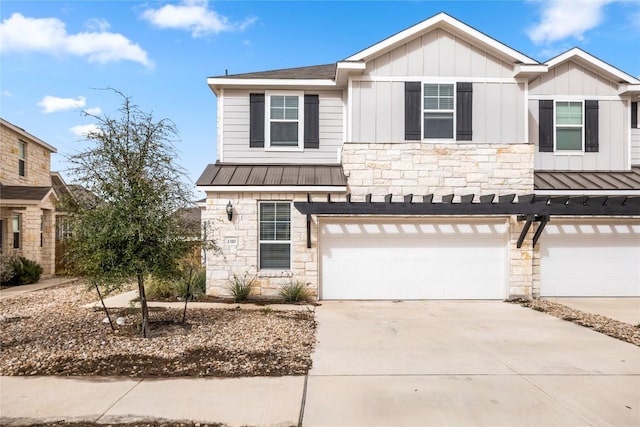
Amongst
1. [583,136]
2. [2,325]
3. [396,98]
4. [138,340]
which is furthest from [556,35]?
[2,325]

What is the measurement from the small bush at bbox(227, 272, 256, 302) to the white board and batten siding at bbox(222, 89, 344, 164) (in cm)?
330

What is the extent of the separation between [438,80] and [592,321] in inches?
260

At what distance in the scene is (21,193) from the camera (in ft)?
47.2

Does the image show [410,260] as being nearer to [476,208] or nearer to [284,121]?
[476,208]

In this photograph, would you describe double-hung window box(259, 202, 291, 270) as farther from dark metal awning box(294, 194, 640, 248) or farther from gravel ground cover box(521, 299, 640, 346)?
gravel ground cover box(521, 299, 640, 346)

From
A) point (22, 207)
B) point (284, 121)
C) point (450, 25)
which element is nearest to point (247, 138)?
point (284, 121)

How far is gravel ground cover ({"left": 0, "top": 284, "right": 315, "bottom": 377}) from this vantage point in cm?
522

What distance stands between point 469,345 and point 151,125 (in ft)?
20.2

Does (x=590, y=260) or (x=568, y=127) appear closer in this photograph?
(x=590, y=260)

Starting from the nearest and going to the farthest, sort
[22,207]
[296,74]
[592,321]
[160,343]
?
1. [160,343]
2. [592,321]
3. [296,74]
4. [22,207]

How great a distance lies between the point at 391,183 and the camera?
10.6 metres

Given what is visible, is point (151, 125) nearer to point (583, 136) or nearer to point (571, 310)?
point (571, 310)

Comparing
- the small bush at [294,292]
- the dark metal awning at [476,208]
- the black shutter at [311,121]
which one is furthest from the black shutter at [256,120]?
the small bush at [294,292]

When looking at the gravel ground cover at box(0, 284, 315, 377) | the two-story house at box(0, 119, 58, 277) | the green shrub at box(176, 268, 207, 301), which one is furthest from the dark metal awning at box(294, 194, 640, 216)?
the two-story house at box(0, 119, 58, 277)
